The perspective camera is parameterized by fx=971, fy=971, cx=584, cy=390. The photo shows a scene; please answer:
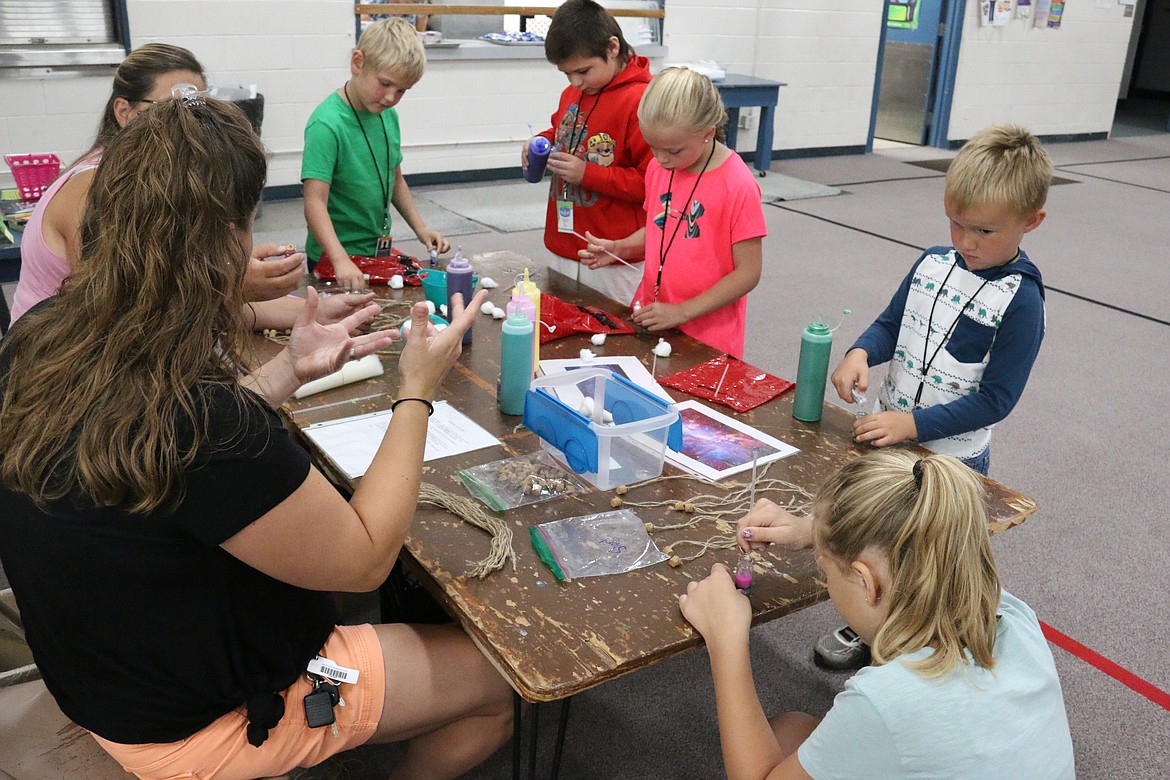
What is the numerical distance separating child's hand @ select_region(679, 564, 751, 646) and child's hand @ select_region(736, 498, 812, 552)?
0.11 meters

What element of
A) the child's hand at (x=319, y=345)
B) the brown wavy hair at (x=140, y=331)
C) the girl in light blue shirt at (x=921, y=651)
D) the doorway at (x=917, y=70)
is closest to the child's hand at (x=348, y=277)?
the child's hand at (x=319, y=345)

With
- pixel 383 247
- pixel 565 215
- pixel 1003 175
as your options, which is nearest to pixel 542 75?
pixel 565 215

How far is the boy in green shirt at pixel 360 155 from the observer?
258 cm

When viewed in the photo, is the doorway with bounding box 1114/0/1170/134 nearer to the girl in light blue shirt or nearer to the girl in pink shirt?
the girl in pink shirt

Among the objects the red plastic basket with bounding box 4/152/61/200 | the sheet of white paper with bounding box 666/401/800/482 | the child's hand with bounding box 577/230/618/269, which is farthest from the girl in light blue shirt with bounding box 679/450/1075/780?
the red plastic basket with bounding box 4/152/61/200

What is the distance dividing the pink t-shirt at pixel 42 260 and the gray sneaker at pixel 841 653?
1810 millimetres

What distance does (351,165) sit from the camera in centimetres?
274

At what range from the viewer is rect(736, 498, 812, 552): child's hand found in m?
1.43

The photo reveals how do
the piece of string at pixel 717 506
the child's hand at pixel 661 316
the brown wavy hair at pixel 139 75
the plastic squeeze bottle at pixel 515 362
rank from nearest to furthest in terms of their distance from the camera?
the piece of string at pixel 717 506
the plastic squeeze bottle at pixel 515 362
the brown wavy hair at pixel 139 75
the child's hand at pixel 661 316

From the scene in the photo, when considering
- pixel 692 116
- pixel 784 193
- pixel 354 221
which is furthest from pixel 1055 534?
pixel 784 193

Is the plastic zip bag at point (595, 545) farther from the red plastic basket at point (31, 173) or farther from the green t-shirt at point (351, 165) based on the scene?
the red plastic basket at point (31, 173)

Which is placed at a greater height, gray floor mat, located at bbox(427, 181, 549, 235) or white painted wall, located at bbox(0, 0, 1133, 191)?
white painted wall, located at bbox(0, 0, 1133, 191)

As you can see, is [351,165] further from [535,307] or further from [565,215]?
[535,307]

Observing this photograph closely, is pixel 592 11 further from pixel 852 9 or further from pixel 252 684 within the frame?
pixel 852 9
